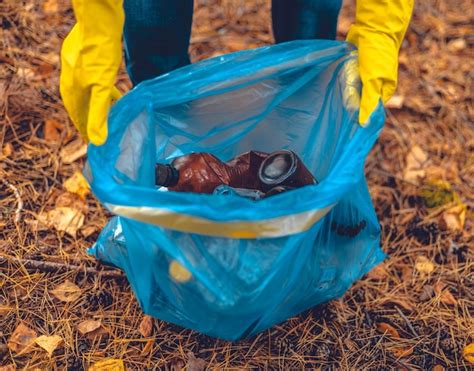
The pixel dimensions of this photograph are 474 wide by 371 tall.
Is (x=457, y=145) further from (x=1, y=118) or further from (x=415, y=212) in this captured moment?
(x=1, y=118)

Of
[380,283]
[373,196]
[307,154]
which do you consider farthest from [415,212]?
[307,154]

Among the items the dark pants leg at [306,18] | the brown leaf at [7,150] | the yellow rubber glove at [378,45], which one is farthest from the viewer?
the brown leaf at [7,150]

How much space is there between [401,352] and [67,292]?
2.43 ft

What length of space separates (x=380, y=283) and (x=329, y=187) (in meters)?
0.50

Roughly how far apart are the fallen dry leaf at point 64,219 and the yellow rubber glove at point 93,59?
1.47 feet

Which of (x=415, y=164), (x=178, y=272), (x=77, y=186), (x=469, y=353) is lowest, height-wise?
(x=469, y=353)

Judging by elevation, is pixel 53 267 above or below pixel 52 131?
below

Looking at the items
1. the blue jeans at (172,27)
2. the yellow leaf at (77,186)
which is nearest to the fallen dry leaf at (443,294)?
the blue jeans at (172,27)

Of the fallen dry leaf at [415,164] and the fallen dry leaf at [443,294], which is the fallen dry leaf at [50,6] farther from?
the fallen dry leaf at [443,294]

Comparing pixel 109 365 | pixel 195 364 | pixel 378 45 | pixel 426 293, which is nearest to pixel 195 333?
pixel 195 364

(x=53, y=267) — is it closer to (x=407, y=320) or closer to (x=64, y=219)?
(x=64, y=219)

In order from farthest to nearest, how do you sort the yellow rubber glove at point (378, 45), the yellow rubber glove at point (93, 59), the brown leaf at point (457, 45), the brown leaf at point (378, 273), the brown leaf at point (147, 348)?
the brown leaf at point (457, 45) < the brown leaf at point (378, 273) < the brown leaf at point (147, 348) < the yellow rubber glove at point (378, 45) < the yellow rubber glove at point (93, 59)

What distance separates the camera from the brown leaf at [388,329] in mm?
1243

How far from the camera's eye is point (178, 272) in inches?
39.3
